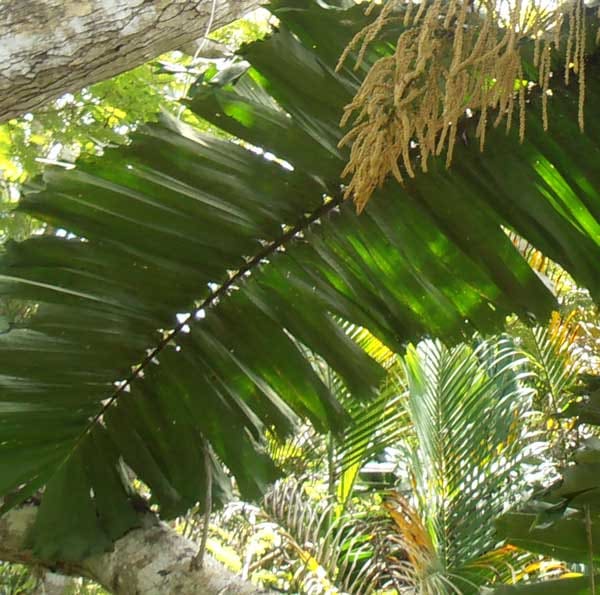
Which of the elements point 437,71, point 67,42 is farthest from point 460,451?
point 437,71

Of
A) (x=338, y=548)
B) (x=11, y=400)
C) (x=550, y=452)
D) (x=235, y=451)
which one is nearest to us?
(x=11, y=400)

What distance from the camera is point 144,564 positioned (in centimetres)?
158

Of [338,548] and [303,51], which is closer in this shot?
[303,51]

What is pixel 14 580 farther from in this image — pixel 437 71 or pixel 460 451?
pixel 437 71

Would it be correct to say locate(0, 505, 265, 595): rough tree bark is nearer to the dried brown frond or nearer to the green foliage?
the dried brown frond

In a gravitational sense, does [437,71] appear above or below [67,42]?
below

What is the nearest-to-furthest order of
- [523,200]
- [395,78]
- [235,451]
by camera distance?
[395,78] < [523,200] < [235,451]

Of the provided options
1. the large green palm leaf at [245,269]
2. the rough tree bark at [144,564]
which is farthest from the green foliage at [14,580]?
the large green palm leaf at [245,269]

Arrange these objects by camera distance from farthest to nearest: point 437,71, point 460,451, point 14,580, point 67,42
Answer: point 14,580
point 460,451
point 67,42
point 437,71

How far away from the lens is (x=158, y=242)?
1507mm

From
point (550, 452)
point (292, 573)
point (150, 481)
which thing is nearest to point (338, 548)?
point (292, 573)

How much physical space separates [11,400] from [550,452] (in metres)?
3.11

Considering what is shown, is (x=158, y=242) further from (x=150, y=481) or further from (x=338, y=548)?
(x=338, y=548)

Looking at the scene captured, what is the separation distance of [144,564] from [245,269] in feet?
2.01
